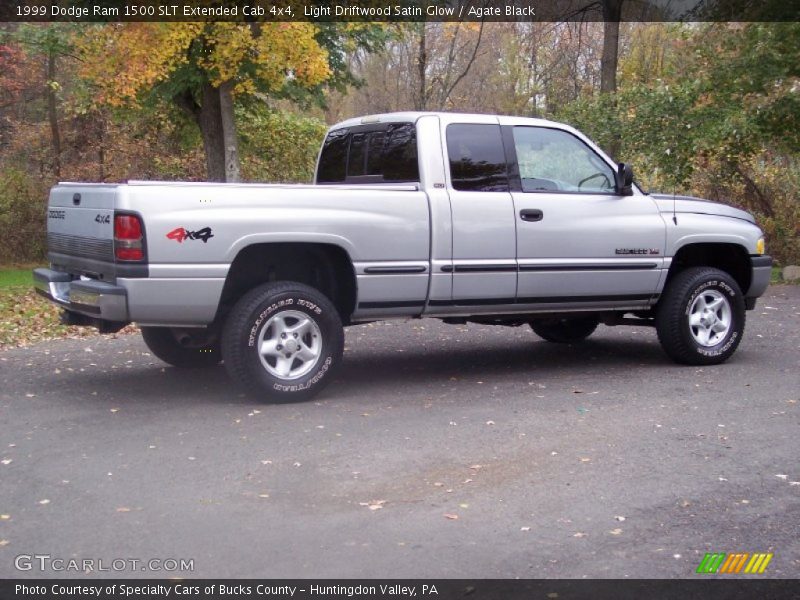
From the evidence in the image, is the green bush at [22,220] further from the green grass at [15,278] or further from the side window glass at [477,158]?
the side window glass at [477,158]

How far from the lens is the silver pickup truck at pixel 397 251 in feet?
22.4

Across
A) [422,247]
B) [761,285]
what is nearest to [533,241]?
[422,247]

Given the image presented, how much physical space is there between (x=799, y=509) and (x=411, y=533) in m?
1.95

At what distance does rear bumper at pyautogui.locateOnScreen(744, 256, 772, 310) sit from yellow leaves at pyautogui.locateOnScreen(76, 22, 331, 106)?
24.2ft

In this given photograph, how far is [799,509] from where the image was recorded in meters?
5.01

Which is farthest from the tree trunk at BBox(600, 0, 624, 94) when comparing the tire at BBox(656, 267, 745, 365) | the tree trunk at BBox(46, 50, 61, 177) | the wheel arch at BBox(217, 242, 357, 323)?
the wheel arch at BBox(217, 242, 357, 323)

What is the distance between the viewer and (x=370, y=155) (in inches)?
331

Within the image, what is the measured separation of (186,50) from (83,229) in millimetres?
8414

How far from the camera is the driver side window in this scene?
27.0 ft

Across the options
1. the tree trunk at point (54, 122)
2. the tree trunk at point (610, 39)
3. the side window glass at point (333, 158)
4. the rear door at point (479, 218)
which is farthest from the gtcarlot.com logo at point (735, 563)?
the tree trunk at point (54, 122)

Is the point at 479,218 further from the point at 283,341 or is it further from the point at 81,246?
the point at 81,246

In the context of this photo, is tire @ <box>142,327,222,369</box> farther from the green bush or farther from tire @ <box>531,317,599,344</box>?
the green bush

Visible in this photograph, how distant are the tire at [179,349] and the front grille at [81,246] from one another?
0.93 meters

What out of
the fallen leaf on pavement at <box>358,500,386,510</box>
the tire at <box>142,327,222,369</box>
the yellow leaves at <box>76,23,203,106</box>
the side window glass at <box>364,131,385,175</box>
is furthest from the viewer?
the yellow leaves at <box>76,23,203,106</box>
